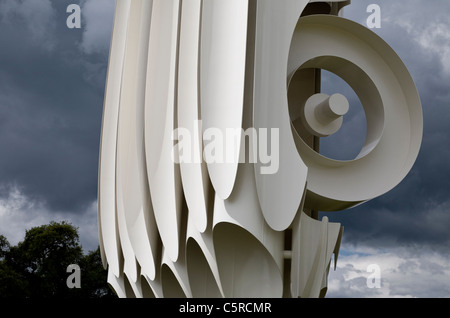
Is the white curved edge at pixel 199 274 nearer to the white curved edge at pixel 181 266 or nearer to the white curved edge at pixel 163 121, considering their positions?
the white curved edge at pixel 181 266

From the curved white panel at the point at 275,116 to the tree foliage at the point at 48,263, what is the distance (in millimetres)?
19077

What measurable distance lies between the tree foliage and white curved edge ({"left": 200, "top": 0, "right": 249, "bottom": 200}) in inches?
736

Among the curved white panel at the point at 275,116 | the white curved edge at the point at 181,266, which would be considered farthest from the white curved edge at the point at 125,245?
the curved white panel at the point at 275,116

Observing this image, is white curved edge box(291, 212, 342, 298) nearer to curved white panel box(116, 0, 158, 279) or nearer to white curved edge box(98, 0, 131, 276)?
curved white panel box(116, 0, 158, 279)

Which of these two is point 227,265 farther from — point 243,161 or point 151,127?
point 151,127

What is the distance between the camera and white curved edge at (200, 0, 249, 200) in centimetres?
692

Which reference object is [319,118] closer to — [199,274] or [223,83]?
[223,83]

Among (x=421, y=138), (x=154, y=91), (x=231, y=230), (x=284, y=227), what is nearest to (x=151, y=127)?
(x=154, y=91)

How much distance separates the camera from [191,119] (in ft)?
25.9

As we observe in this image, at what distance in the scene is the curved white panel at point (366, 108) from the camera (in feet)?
28.2

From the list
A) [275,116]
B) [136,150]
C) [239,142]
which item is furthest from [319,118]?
[136,150]

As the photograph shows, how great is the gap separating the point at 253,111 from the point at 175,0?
3.12 m

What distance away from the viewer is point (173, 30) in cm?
880

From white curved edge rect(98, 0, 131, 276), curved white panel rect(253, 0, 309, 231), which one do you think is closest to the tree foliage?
white curved edge rect(98, 0, 131, 276)
